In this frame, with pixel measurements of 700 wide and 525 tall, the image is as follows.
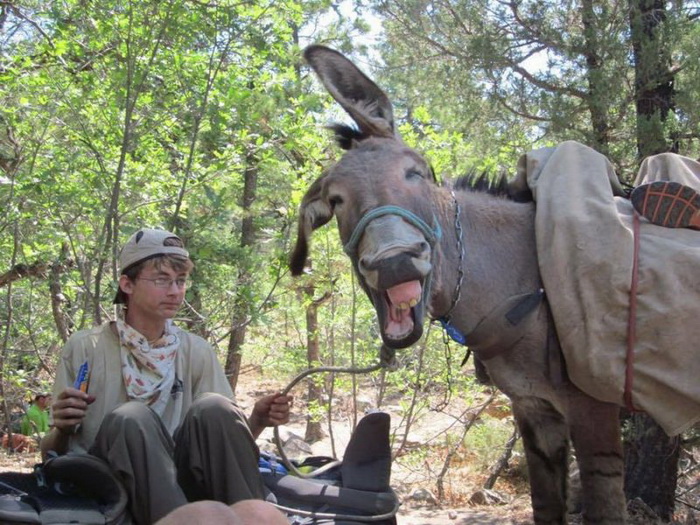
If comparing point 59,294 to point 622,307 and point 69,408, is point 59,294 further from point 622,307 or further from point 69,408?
point 622,307

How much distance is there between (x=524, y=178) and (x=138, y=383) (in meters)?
1.94

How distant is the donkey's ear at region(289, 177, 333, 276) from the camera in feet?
9.66

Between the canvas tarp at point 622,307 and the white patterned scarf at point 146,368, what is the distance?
1.62 metres

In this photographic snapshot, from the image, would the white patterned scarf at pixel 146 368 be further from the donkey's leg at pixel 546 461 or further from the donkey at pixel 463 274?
the donkey's leg at pixel 546 461

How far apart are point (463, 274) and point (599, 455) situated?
35.0 inches

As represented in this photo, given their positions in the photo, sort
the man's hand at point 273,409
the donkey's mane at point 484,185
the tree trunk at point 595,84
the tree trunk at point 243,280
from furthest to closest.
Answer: the tree trunk at point 243,280 → the tree trunk at point 595,84 → the donkey's mane at point 484,185 → the man's hand at point 273,409

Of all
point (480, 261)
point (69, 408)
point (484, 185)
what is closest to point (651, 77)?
point (484, 185)

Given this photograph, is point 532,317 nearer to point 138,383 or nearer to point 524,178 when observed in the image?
point 524,178

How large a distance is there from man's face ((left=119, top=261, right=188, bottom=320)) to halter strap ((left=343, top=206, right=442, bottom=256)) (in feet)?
2.71

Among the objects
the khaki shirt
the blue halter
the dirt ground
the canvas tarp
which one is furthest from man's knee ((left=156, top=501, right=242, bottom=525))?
A: the dirt ground

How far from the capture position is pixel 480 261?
9.57 feet

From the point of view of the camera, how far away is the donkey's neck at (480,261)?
283cm

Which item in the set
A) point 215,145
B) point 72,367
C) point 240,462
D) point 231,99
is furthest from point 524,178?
point 215,145

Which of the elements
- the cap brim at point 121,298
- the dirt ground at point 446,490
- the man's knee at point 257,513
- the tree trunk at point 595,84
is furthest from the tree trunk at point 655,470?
the cap brim at point 121,298
